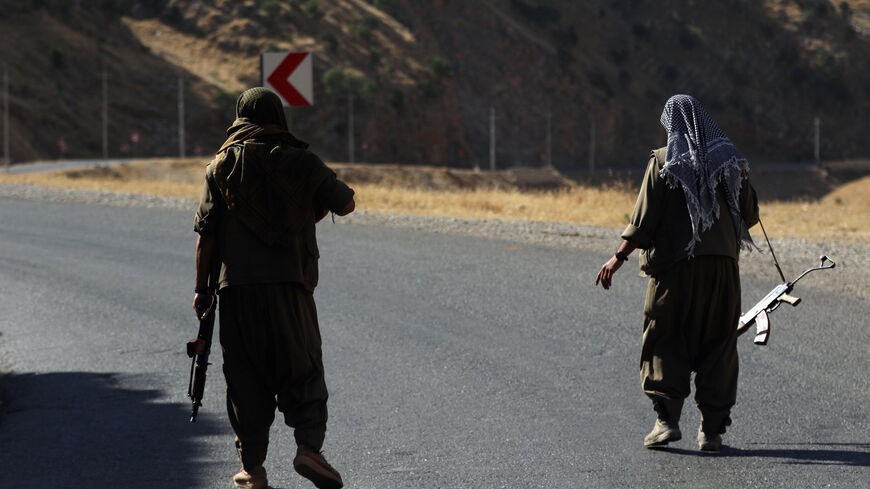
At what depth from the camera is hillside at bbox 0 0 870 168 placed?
5781 centimetres

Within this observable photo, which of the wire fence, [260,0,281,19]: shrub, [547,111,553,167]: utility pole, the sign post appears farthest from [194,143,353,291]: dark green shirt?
[260,0,281,19]: shrub

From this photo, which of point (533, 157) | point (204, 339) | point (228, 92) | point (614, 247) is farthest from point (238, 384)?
point (533, 157)

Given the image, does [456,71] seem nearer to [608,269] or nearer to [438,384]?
[438,384]

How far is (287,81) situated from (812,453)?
10594mm

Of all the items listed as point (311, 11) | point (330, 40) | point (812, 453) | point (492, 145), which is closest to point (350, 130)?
point (492, 145)

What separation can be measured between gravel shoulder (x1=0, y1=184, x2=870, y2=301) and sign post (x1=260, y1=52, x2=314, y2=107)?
2.46 m

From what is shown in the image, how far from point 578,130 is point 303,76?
58208mm

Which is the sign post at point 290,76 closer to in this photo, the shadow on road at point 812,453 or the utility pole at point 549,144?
the shadow on road at point 812,453

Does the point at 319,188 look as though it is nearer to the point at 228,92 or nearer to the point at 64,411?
the point at 64,411

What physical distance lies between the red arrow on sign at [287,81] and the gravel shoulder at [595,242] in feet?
8.00

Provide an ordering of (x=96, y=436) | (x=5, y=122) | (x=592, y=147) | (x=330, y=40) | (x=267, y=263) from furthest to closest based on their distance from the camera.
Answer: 1. (x=330, y=40)
2. (x=592, y=147)
3. (x=5, y=122)
4. (x=96, y=436)
5. (x=267, y=263)

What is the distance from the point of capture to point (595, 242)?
15266 mm

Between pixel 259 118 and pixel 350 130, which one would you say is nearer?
pixel 259 118

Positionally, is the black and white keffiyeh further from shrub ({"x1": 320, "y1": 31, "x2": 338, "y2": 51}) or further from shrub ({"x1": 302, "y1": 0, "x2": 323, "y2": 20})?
shrub ({"x1": 302, "y1": 0, "x2": 323, "y2": 20})
